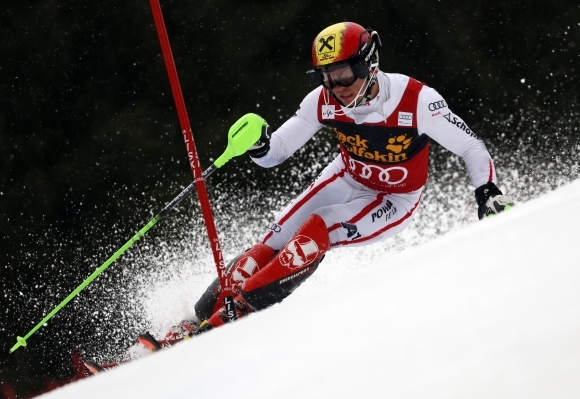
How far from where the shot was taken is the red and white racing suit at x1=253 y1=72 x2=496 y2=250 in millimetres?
2889

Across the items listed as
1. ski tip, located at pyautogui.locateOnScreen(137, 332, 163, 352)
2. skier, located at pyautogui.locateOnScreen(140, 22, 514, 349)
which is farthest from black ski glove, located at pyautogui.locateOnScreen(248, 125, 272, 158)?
ski tip, located at pyautogui.locateOnScreen(137, 332, 163, 352)

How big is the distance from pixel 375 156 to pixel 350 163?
189 millimetres

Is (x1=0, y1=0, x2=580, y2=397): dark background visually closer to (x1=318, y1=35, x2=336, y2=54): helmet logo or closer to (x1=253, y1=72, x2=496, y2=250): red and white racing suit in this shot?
(x1=253, y1=72, x2=496, y2=250): red and white racing suit

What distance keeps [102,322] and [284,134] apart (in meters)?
3.01

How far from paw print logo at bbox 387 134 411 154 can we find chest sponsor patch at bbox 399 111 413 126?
0.07m

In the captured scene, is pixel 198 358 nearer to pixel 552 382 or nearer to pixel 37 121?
pixel 552 382

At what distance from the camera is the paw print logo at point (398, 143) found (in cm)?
302

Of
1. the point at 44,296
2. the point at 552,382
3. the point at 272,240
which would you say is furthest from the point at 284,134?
the point at 44,296

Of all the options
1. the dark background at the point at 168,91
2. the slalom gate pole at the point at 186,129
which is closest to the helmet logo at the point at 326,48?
the slalom gate pole at the point at 186,129

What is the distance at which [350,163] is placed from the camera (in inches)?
129

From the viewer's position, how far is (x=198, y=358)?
123 cm

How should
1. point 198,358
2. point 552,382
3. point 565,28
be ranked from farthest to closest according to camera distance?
point 565,28, point 198,358, point 552,382

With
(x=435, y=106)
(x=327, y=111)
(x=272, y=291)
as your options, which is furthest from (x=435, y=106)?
(x=272, y=291)

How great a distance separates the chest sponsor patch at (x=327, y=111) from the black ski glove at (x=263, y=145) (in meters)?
0.28
